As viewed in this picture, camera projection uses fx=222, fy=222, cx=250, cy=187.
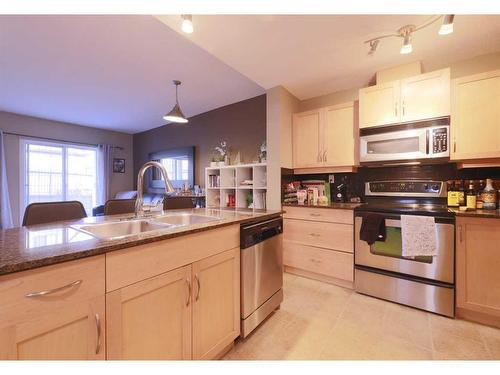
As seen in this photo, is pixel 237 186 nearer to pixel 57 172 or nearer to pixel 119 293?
pixel 119 293

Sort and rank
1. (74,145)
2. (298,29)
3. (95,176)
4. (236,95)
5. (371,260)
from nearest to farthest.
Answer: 1. (298,29)
2. (371,260)
3. (236,95)
4. (74,145)
5. (95,176)

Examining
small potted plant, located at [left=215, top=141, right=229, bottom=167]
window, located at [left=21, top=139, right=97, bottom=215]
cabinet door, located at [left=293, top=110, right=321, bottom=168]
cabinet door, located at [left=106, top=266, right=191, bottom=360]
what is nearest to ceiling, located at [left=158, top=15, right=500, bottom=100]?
cabinet door, located at [left=293, top=110, right=321, bottom=168]

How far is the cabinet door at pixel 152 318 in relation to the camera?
902mm

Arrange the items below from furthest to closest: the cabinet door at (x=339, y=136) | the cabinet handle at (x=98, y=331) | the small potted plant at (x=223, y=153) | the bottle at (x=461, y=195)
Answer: the small potted plant at (x=223, y=153) < the cabinet door at (x=339, y=136) < the bottle at (x=461, y=195) < the cabinet handle at (x=98, y=331)

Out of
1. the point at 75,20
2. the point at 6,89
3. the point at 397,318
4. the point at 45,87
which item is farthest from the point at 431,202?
the point at 6,89

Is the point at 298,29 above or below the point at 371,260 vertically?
above

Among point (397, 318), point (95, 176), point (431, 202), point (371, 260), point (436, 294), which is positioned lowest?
point (397, 318)

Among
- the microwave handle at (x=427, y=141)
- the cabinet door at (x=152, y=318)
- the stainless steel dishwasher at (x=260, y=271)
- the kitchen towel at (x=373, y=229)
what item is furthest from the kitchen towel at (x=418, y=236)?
the cabinet door at (x=152, y=318)

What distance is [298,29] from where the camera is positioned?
1.71m

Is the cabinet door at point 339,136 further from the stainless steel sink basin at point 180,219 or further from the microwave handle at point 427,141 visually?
the stainless steel sink basin at point 180,219

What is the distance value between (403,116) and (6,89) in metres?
5.07

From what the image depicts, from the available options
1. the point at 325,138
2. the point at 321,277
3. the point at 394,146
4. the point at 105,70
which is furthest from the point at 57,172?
the point at 394,146

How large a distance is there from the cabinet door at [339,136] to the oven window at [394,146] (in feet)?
0.66

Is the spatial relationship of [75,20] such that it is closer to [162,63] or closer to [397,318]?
[162,63]
